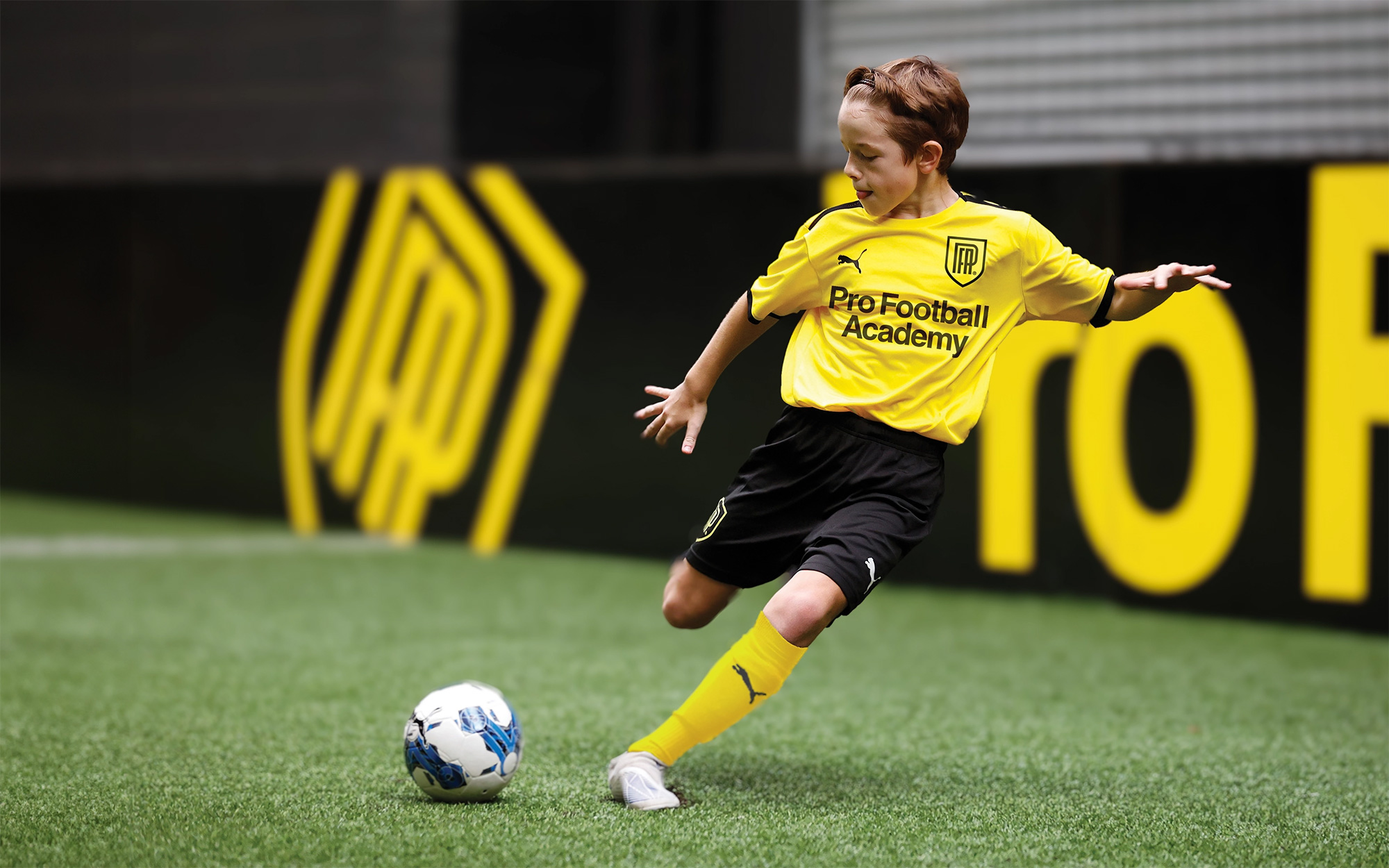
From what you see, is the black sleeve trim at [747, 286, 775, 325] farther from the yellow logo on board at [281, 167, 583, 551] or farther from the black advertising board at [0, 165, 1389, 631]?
the yellow logo on board at [281, 167, 583, 551]

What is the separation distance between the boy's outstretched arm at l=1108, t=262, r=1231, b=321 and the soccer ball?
1.68m

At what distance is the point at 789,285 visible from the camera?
3564 mm

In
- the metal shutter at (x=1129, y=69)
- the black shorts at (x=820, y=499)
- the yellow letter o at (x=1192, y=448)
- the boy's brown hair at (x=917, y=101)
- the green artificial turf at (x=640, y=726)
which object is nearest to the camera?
the green artificial turf at (x=640, y=726)

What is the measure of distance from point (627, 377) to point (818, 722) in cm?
378

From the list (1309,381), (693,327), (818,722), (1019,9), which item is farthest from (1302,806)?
(1019,9)

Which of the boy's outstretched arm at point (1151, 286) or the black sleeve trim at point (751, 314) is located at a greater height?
the boy's outstretched arm at point (1151, 286)

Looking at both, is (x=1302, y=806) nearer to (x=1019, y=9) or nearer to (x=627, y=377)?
(x=627, y=377)

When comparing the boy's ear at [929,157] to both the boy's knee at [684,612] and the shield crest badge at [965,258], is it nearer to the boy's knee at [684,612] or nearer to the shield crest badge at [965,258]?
the shield crest badge at [965,258]

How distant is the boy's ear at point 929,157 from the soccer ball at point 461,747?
1.54 m

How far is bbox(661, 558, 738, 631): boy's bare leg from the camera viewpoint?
3693 mm

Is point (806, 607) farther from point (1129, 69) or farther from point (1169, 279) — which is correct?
point (1129, 69)

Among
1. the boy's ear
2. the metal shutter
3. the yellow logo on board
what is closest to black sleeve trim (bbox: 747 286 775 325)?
the boy's ear

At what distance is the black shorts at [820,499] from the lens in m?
3.48

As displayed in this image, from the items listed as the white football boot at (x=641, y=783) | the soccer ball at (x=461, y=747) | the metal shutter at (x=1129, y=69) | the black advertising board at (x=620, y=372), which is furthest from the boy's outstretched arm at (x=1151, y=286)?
the metal shutter at (x=1129, y=69)
